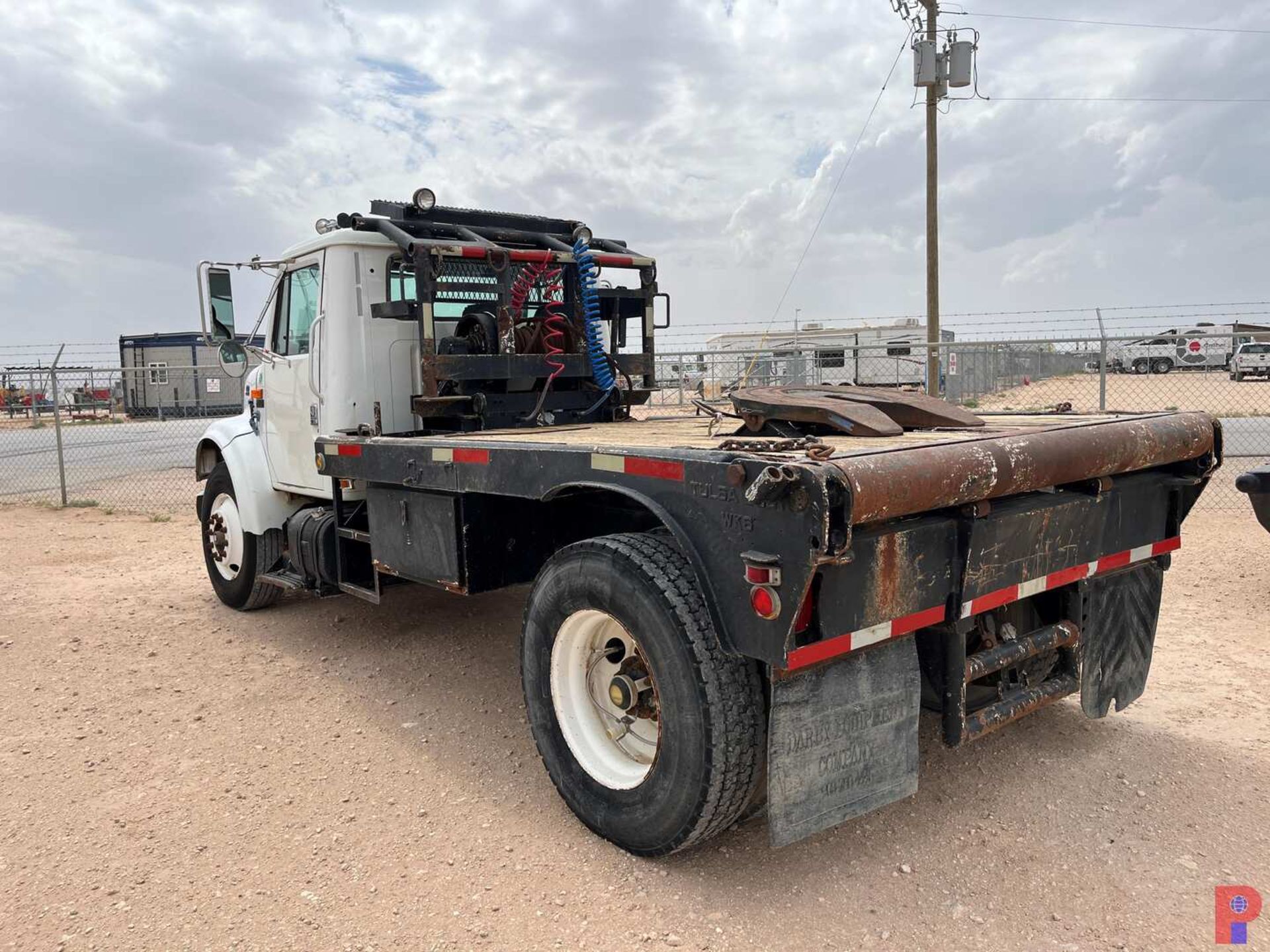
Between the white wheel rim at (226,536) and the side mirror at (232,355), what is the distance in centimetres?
99

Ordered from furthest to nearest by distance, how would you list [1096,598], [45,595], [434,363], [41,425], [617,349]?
[41,425] < [45,595] < [617,349] < [434,363] < [1096,598]

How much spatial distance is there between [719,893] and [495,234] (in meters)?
4.05

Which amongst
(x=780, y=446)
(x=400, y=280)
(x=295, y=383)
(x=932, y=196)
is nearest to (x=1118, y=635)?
(x=780, y=446)

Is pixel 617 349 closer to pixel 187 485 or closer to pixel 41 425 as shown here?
pixel 187 485

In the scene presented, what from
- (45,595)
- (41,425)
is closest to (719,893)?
(45,595)

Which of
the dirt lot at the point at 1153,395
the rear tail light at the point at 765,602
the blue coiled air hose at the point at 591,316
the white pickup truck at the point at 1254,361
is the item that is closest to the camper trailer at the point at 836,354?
the dirt lot at the point at 1153,395

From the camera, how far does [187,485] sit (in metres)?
14.0

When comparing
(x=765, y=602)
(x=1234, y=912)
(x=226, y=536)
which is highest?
(x=765, y=602)

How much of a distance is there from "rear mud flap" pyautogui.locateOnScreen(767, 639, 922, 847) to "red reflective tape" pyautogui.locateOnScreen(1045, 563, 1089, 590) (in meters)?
0.66

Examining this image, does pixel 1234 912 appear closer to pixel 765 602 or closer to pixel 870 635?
pixel 870 635

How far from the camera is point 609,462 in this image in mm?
3209

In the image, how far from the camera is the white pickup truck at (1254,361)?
31172 mm

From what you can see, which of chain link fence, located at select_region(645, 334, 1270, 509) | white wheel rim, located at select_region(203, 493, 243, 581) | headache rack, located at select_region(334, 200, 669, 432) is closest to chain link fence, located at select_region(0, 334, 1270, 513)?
chain link fence, located at select_region(645, 334, 1270, 509)

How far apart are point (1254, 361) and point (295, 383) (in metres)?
36.5
